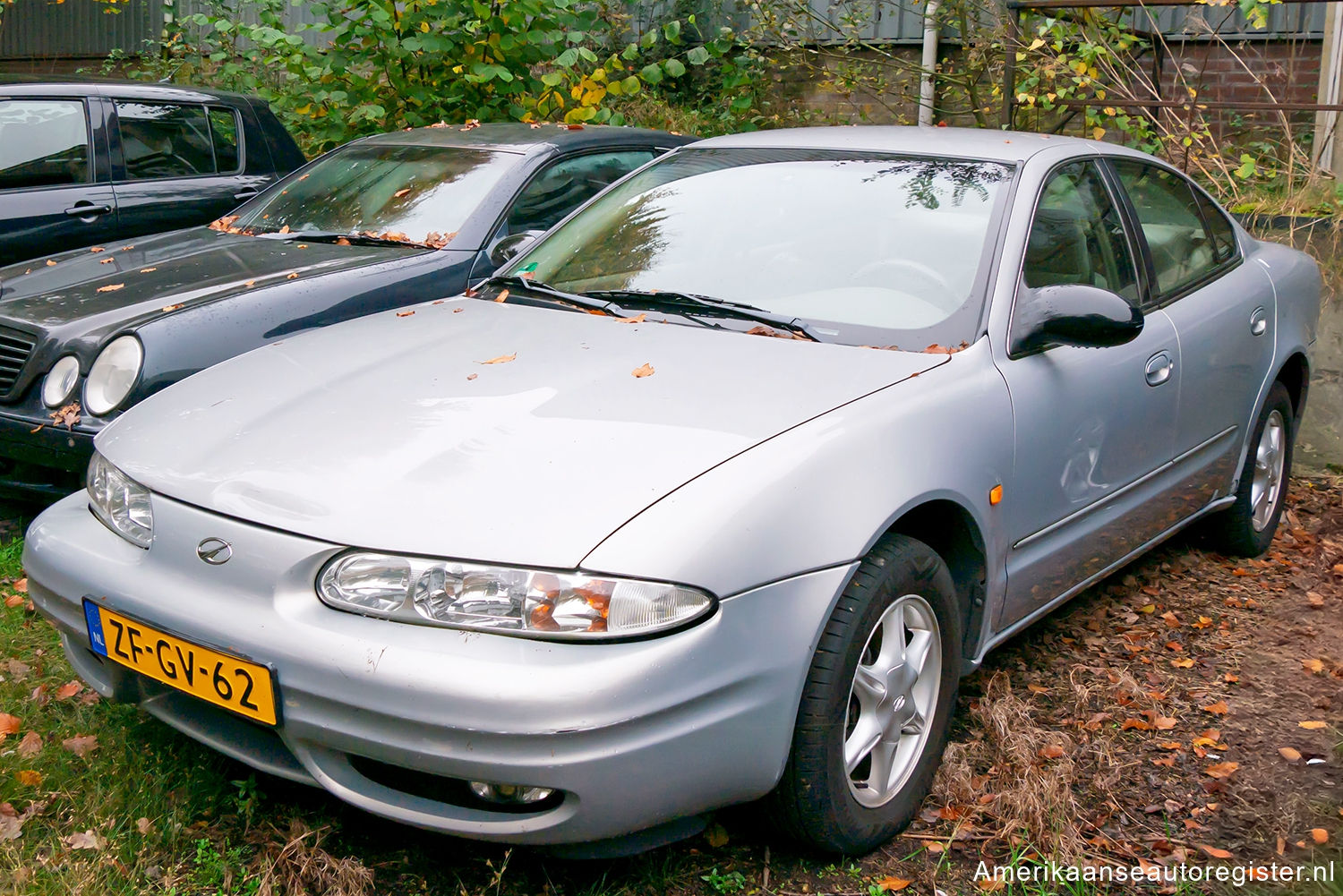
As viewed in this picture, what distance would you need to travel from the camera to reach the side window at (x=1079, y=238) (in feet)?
10.8

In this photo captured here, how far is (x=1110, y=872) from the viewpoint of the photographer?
2.63 meters

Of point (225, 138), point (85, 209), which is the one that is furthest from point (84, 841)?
point (225, 138)

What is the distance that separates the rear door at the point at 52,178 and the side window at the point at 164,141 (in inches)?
5.4

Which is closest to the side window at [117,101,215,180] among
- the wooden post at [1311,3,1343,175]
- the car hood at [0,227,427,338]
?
the car hood at [0,227,427,338]

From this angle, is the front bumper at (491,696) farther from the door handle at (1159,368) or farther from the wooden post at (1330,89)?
the wooden post at (1330,89)

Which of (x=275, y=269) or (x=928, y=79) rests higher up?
(x=928, y=79)

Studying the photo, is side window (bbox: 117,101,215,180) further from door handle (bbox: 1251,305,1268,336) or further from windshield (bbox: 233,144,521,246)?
door handle (bbox: 1251,305,1268,336)

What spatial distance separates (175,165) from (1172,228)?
195 inches

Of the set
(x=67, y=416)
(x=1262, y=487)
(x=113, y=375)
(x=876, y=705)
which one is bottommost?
(x=1262, y=487)

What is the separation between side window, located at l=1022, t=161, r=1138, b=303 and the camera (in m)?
3.30

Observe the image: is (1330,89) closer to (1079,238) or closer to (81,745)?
(1079,238)

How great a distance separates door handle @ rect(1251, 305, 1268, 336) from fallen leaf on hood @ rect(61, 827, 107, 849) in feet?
12.2

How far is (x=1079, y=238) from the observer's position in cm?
351

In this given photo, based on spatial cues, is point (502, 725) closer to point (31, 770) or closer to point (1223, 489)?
point (31, 770)
